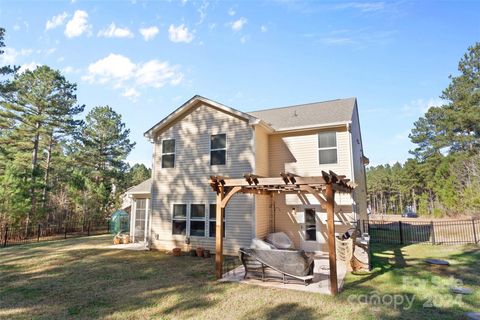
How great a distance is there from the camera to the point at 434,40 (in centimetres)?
1145

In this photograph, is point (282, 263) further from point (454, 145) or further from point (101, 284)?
point (454, 145)

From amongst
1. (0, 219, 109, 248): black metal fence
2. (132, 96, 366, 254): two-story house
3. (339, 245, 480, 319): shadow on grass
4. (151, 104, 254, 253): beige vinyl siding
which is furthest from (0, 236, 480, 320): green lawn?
(0, 219, 109, 248): black metal fence

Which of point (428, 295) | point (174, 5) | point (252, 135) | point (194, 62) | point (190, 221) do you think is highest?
point (174, 5)

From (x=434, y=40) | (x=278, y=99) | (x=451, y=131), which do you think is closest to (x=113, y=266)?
(x=278, y=99)

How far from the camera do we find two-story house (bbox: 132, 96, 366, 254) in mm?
10742

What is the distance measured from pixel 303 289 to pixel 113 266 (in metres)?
6.49

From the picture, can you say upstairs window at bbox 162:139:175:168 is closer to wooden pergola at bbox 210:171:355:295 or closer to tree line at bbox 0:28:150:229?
wooden pergola at bbox 210:171:355:295

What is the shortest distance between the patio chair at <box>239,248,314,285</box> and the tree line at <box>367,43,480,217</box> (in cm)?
2046

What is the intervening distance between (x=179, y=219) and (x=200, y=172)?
2.42m

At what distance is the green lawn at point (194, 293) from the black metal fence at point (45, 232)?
27.7 ft

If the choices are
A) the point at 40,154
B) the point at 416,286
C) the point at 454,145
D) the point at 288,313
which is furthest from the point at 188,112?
the point at 454,145

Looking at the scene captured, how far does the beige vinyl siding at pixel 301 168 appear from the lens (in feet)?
35.0

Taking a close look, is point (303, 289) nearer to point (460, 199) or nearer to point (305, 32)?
point (305, 32)

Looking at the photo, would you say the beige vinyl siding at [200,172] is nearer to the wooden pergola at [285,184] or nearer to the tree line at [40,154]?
the wooden pergola at [285,184]
